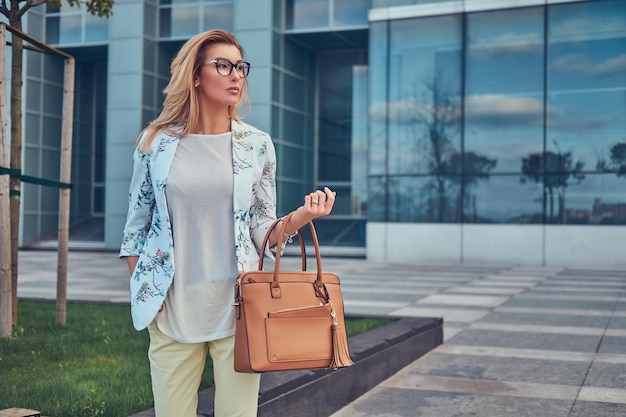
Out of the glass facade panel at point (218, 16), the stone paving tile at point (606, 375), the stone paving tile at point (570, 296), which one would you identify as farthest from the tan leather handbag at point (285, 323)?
the glass facade panel at point (218, 16)

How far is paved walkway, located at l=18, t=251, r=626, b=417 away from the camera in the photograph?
5137 mm

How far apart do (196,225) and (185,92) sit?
0.49 meters

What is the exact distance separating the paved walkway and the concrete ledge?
0.33ft

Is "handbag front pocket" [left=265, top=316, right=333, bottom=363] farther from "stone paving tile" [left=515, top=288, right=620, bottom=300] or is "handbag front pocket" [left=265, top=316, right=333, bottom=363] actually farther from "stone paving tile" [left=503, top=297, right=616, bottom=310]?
"stone paving tile" [left=515, top=288, right=620, bottom=300]

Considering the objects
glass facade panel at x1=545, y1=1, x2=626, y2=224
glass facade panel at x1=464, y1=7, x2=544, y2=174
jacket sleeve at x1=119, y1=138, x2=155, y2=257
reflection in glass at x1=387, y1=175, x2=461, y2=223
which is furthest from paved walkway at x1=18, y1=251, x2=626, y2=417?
glass facade panel at x1=464, y1=7, x2=544, y2=174

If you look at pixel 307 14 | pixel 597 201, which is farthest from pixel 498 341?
pixel 307 14

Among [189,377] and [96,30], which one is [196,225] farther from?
[96,30]

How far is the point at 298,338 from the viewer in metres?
2.66

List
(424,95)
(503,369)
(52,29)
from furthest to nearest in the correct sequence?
(52,29), (424,95), (503,369)

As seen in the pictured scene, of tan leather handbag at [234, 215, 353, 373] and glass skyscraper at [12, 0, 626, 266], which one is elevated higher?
glass skyscraper at [12, 0, 626, 266]

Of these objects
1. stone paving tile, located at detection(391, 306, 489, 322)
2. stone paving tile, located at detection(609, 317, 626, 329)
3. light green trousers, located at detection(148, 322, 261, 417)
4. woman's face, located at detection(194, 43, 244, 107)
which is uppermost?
woman's face, located at detection(194, 43, 244, 107)

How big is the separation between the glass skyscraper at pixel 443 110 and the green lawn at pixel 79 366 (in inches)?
560

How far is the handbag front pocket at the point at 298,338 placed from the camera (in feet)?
8.57

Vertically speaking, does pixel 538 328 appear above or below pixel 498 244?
below
